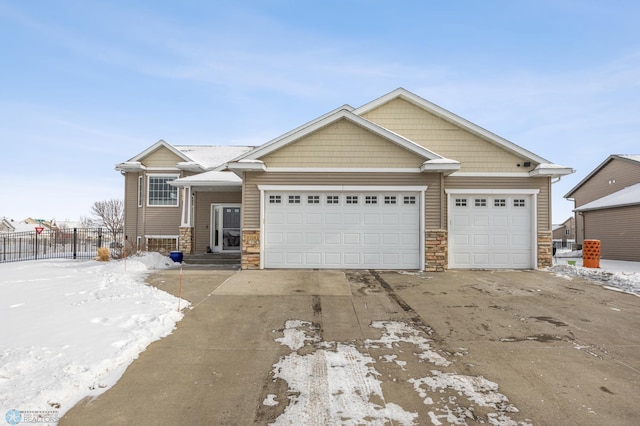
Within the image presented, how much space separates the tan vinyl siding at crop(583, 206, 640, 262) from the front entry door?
19.9 meters

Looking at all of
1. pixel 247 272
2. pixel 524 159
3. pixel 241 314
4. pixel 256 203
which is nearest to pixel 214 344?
pixel 241 314

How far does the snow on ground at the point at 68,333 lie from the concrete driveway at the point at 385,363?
247mm

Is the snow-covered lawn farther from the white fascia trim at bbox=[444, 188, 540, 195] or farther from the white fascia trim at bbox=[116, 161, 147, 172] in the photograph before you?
the white fascia trim at bbox=[116, 161, 147, 172]

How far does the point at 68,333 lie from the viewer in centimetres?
453

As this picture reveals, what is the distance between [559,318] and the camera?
5.87m

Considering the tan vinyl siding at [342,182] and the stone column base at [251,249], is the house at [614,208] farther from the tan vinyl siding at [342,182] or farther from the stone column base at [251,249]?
the stone column base at [251,249]

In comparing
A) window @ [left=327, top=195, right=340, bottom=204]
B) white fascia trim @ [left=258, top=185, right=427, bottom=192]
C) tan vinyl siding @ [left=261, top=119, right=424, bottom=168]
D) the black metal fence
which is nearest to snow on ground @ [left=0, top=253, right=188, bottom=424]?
white fascia trim @ [left=258, top=185, right=427, bottom=192]

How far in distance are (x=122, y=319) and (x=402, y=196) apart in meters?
8.49

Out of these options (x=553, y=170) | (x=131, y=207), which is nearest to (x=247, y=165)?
(x=131, y=207)

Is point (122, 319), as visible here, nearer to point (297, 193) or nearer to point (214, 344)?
point (214, 344)

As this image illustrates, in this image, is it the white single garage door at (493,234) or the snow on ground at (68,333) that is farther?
the white single garage door at (493,234)

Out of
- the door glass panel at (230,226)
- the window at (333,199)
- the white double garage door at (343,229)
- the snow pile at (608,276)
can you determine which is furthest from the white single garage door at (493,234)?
the door glass panel at (230,226)

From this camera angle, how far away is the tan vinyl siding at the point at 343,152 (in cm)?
1073

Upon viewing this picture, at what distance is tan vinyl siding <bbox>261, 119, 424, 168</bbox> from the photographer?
35.2ft
